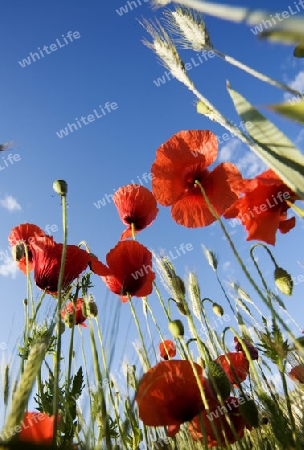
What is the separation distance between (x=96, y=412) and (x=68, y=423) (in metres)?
0.17

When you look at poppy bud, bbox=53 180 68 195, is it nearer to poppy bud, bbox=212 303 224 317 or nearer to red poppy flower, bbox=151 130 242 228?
red poppy flower, bbox=151 130 242 228

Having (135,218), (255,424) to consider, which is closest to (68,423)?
(255,424)

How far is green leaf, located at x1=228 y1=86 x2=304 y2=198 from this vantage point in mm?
508

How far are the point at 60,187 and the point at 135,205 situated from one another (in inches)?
24.3

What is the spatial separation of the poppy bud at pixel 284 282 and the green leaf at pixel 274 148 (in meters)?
0.68

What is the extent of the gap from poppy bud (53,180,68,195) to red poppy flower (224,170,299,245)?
50 cm

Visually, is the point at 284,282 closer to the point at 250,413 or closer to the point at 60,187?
the point at 250,413

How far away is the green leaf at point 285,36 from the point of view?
251mm

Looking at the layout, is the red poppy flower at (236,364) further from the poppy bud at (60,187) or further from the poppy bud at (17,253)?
the poppy bud at (17,253)

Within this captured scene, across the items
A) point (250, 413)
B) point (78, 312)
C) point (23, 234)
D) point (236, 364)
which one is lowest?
point (250, 413)

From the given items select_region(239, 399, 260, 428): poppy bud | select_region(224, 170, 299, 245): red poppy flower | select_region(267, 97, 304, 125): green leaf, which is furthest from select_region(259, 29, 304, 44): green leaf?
select_region(239, 399, 260, 428): poppy bud

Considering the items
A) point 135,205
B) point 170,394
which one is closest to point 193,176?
point 135,205

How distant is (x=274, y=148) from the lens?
586mm

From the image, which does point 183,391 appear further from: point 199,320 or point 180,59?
point 180,59
